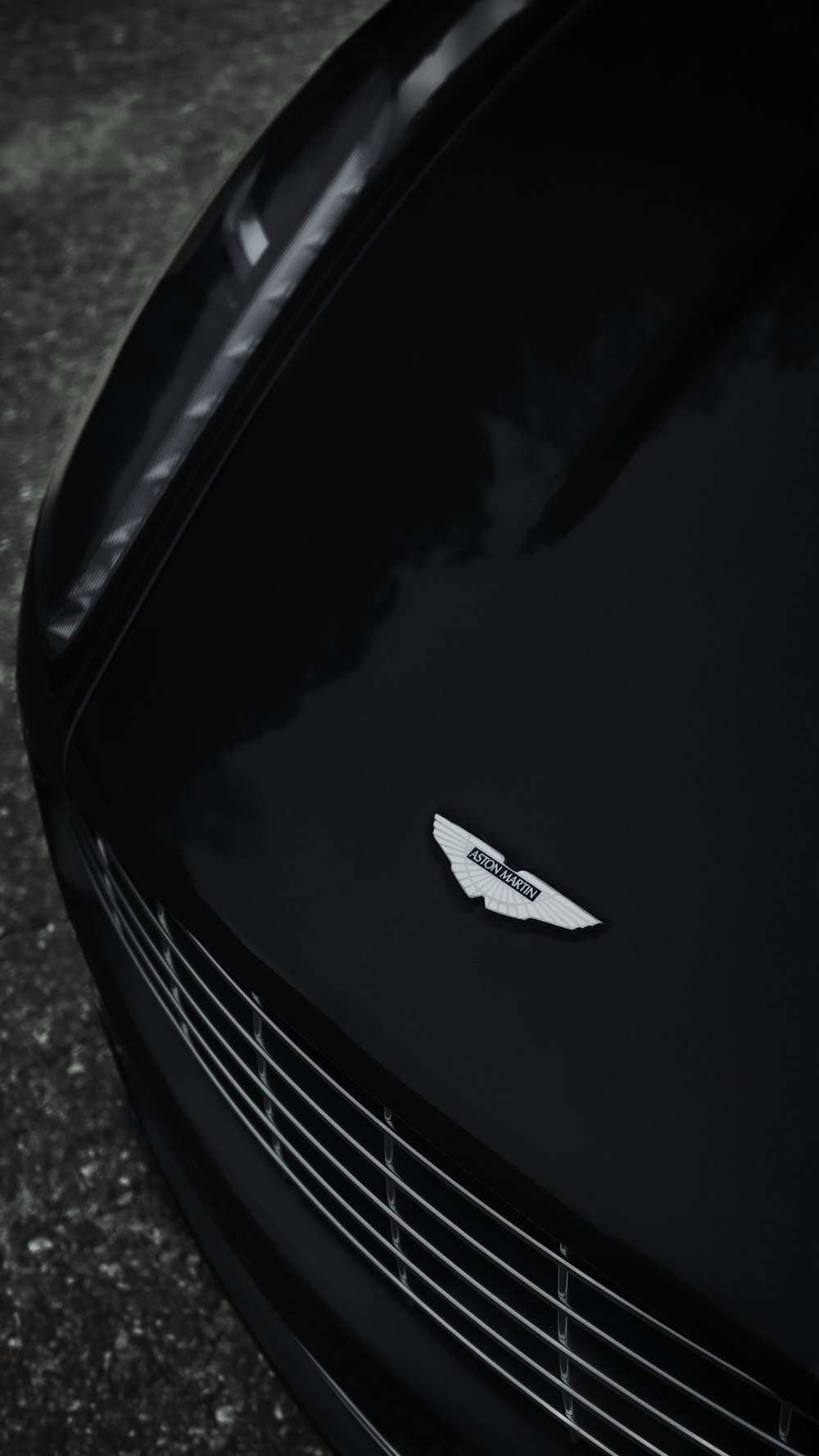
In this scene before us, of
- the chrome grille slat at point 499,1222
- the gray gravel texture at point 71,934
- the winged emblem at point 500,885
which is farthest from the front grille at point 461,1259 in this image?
the gray gravel texture at point 71,934

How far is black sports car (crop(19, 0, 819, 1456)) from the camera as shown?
3.07 feet

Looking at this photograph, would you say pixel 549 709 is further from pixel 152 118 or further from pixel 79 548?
pixel 152 118

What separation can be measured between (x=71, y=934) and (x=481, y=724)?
44.6 inches

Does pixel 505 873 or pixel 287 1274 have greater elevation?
pixel 505 873

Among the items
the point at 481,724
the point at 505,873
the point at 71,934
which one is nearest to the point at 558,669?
the point at 481,724

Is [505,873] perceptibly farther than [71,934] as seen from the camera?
No

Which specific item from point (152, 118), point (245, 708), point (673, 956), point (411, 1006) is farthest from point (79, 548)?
point (152, 118)

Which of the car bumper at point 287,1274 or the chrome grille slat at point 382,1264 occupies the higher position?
the chrome grille slat at point 382,1264

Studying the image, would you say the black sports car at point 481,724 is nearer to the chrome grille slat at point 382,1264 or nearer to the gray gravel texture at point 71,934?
the chrome grille slat at point 382,1264

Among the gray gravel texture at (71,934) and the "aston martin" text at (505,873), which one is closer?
the "aston martin" text at (505,873)

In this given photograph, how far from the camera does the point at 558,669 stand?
1.11 m

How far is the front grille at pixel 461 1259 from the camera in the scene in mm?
932

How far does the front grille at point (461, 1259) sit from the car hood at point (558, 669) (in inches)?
3.8

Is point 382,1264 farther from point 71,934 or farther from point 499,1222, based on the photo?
point 71,934
